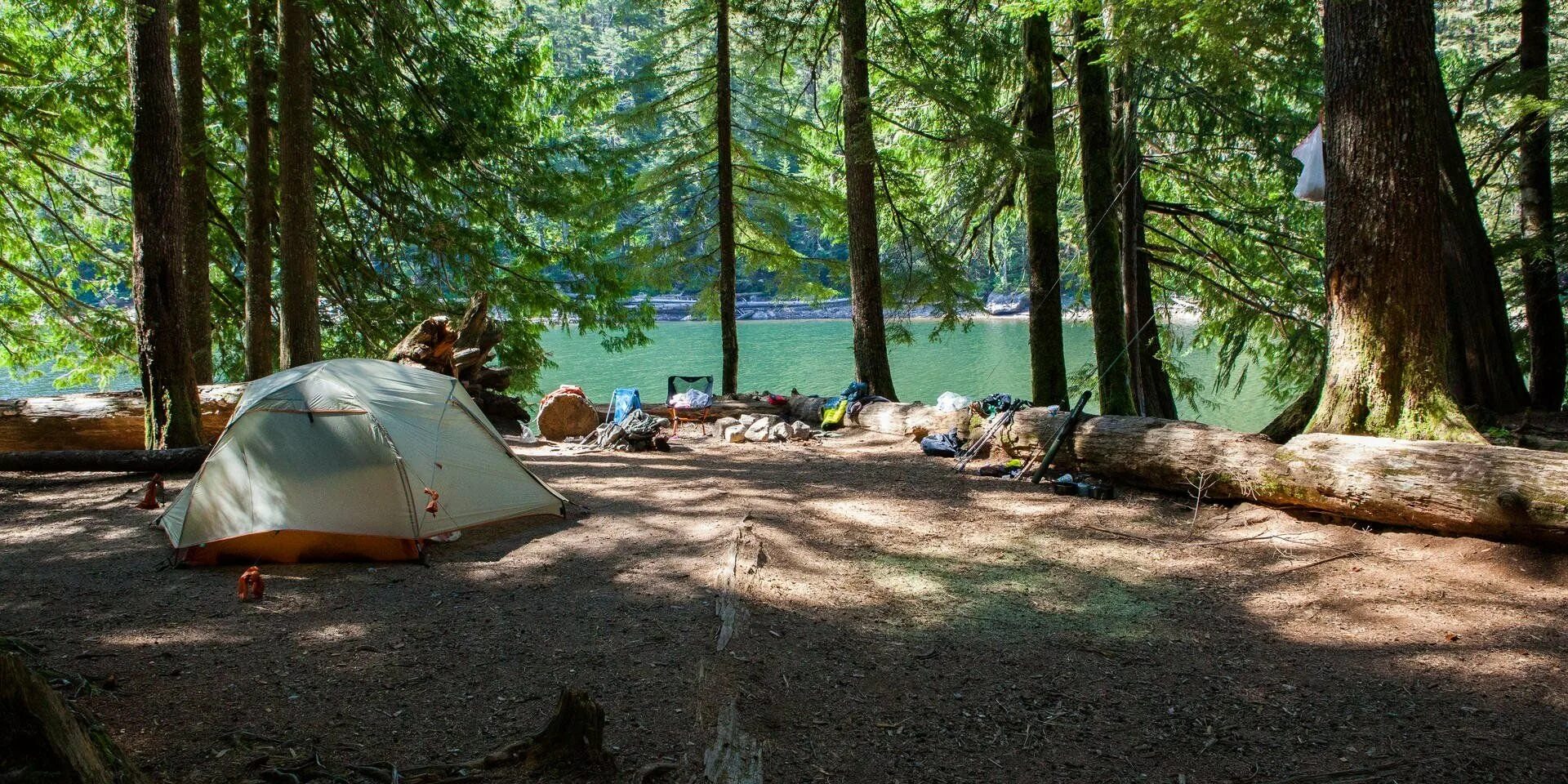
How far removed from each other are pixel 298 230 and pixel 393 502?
17.0 ft

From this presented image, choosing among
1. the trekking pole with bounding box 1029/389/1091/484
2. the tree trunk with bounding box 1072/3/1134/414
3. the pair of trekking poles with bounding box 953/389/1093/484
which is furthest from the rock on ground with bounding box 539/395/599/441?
the tree trunk with bounding box 1072/3/1134/414

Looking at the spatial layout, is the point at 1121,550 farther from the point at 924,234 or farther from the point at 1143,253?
the point at 924,234

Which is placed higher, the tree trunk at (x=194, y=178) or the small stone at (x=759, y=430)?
the tree trunk at (x=194, y=178)

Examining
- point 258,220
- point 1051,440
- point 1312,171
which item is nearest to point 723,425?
point 1051,440

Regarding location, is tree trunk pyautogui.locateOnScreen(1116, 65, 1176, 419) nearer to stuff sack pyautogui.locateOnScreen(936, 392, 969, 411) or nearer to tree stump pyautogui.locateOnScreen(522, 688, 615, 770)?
stuff sack pyautogui.locateOnScreen(936, 392, 969, 411)

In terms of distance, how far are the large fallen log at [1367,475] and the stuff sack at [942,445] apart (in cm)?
205

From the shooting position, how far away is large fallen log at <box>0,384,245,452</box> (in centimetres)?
880

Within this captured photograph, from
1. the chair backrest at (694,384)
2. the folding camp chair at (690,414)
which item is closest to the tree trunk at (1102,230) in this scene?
the folding camp chair at (690,414)

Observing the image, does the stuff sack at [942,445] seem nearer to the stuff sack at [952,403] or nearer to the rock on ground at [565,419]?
the stuff sack at [952,403]

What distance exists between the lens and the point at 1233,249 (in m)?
13.0

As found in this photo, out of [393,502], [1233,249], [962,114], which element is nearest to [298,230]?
[393,502]

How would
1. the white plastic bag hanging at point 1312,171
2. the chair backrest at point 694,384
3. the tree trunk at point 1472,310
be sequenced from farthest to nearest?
the chair backrest at point 694,384 < the tree trunk at point 1472,310 < the white plastic bag hanging at point 1312,171

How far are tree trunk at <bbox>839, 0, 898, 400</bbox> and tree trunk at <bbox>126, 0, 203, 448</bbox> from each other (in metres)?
6.89

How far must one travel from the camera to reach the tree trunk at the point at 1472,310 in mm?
7262
